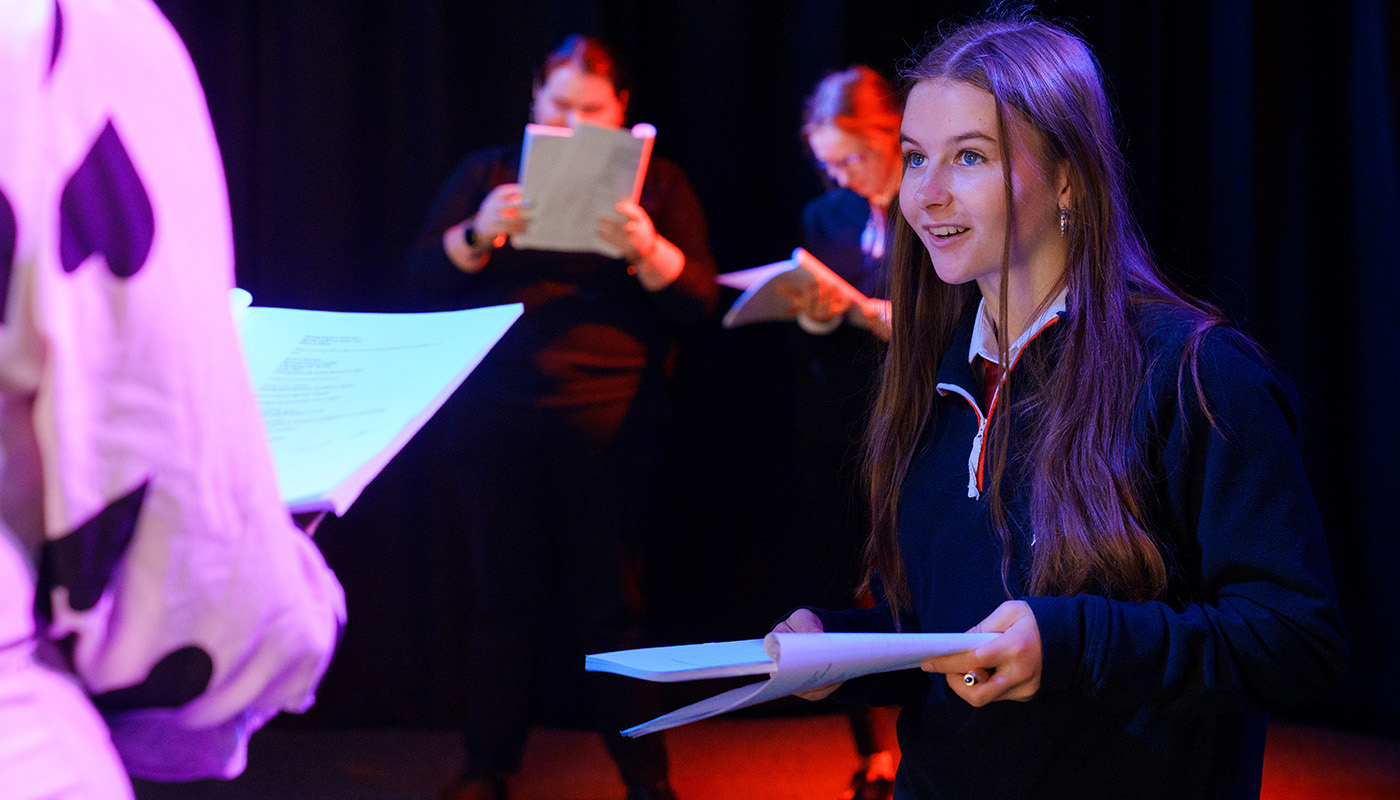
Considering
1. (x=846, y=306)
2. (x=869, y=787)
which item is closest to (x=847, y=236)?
(x=846, y=306)

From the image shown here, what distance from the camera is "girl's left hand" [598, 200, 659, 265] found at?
2.13 meters

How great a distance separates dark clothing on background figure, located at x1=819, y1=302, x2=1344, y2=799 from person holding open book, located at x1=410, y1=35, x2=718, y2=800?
1222mm

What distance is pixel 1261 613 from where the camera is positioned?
2.63 feet

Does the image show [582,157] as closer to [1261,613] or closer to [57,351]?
[1261,613]

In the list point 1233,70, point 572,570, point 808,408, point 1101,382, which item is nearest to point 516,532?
point 572,570

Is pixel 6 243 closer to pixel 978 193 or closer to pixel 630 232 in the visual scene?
pixel 978 193

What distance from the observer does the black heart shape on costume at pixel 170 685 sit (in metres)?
0.49

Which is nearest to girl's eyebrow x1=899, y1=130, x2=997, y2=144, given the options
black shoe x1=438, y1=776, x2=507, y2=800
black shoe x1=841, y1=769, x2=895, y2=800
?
black shoe x1=841, y1=769, x2=895, y2=800

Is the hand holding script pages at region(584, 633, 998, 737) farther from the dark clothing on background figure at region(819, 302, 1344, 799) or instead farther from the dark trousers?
the dark trousers

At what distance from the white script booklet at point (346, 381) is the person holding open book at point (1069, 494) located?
0.43 metres

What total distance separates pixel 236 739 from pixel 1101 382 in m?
0.72

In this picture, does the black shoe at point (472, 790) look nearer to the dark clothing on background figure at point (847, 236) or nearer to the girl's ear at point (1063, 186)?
the dark clothing on background figure at point (847, 236)

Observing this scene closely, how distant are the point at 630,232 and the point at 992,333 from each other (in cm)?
120

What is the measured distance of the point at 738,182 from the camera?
290 cm
